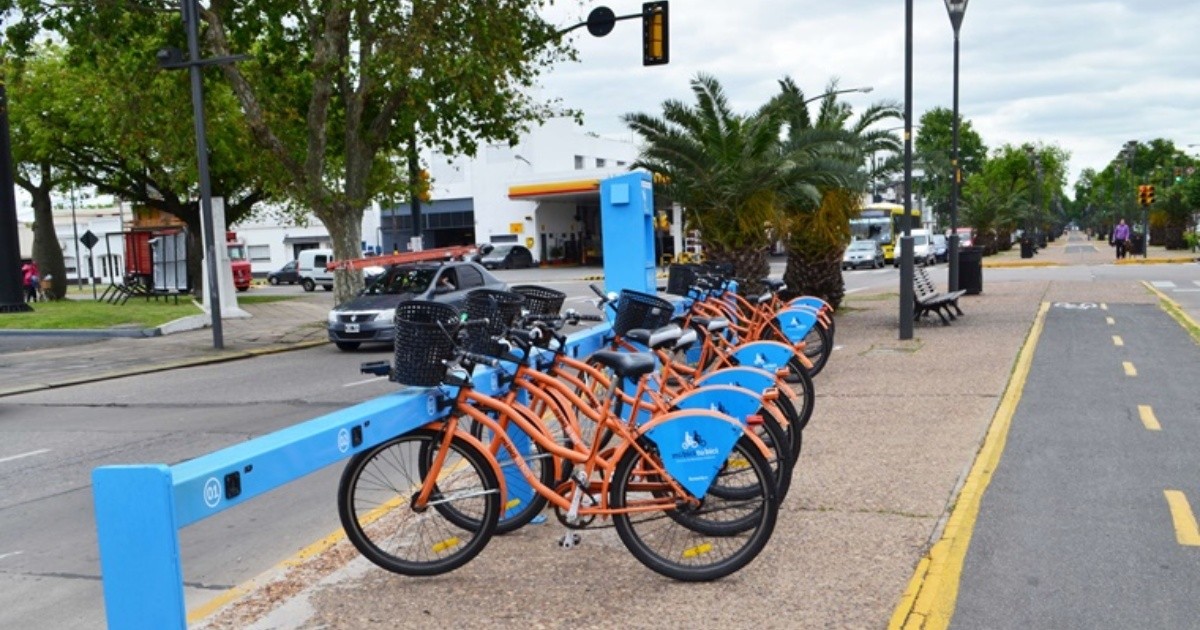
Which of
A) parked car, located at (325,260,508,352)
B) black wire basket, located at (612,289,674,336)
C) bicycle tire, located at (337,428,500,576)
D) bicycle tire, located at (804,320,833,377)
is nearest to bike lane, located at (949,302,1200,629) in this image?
bicycle tire, located at (804,320,833,377)

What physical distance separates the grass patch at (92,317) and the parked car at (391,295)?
716cm

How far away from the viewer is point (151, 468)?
11.0ft

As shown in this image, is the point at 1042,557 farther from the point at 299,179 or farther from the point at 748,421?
the point at 299,179

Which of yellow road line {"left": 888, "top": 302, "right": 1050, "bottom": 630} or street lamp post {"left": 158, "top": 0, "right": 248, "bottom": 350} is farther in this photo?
street lamp post {"left": 158, "top": 0, "right": 248, "bottom": 350}

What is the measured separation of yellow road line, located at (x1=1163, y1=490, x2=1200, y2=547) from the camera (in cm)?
539

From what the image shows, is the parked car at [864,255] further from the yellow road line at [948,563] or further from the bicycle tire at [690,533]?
the bicycle tire at [690,533]

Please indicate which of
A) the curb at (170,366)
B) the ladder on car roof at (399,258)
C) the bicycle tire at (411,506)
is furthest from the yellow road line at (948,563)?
the ladder on car roof at (399,258)

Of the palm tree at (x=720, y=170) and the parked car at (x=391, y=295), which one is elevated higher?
the palm tree at (x=720, y=170)

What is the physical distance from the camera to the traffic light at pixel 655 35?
728 inches

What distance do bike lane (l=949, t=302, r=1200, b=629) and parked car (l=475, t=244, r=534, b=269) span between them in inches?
1934

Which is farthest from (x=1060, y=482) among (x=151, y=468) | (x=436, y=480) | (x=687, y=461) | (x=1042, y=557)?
(x=151, y=468)

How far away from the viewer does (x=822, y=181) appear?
18.0 meters

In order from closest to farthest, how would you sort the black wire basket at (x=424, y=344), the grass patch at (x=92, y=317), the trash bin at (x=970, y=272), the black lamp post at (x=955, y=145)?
the black wire basket at (x=424, y=344), the black lamp post at (x=955, y=145), the grass patch at (x=92, y=317), the trash bin at (x=970, y=272)

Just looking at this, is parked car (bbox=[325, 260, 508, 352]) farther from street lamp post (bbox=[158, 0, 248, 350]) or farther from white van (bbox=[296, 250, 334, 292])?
white van (bbox=[296, 250, 334, 292])
